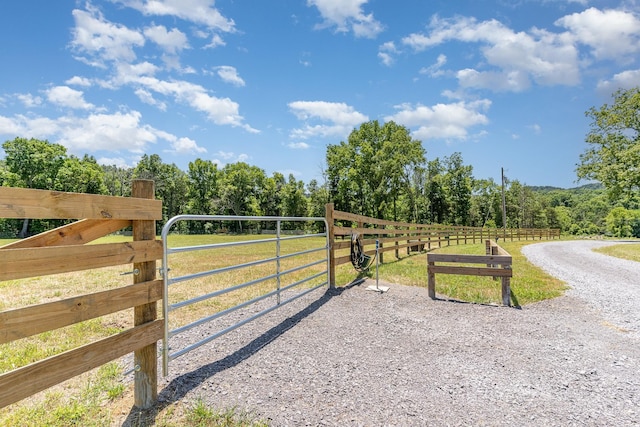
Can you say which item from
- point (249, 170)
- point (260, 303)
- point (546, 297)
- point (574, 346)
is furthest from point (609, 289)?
point (249, 170)

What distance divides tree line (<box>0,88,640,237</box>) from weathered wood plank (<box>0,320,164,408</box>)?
1177 inches

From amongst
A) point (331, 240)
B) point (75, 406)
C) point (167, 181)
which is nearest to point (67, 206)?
point (75, 406)

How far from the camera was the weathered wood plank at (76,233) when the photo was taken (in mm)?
2246

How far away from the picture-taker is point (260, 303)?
18.6 feet

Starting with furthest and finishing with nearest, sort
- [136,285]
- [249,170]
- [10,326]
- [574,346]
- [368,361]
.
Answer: [249,170]
[574,346]
[368,361]
[136,285]
[10,326]

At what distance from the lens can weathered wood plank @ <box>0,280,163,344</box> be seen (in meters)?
1.92

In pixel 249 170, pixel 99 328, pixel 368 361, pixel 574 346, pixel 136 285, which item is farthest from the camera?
pixel 249 170

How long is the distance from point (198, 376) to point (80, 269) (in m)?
1.48

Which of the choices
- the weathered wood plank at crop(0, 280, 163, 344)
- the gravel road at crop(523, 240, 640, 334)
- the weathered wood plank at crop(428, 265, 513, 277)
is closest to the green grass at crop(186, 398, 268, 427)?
the weathered wood plank at crop(0, 280, 163, 344)

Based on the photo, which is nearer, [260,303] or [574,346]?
[574,346]

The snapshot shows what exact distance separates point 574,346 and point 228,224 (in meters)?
51.2

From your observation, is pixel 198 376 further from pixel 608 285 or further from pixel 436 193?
pixel 436 193

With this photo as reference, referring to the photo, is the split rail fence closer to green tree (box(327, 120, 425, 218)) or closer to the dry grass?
the dry grass

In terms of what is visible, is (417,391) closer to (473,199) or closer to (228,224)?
(228,224)
